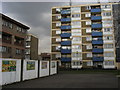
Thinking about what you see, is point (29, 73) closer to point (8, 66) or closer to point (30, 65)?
point (30, 65)

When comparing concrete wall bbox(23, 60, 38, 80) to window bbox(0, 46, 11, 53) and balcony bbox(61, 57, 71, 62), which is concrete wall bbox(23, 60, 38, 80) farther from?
balcony bbox(61, 57, 71, 62)

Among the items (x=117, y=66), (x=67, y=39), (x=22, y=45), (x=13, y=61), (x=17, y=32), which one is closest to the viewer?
(x=13, y=61)

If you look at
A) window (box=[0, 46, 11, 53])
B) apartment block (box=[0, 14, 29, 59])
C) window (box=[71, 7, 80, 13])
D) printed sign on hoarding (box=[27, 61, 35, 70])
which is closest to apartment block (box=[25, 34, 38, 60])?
apartment block (box=[0, 14, 29, 59])

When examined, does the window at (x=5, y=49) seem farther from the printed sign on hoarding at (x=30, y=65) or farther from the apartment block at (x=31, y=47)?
the apartment block at (x=31, y=47)

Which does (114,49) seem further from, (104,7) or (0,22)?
(0,22)

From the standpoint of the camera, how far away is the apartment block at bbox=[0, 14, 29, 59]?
A: 34.5 metres

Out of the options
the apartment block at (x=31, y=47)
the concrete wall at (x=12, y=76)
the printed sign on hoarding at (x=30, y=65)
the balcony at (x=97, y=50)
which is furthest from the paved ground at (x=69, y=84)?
the apartment block at (x=31, y=47)

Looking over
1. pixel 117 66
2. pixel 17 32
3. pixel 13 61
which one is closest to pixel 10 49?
pixel 17 32

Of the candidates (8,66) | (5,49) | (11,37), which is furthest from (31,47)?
(8,66)

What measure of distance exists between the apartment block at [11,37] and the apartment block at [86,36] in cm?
1607

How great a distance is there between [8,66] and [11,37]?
2370 cm

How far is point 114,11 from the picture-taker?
54344 millimetres

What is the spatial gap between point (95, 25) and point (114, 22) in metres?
6.38

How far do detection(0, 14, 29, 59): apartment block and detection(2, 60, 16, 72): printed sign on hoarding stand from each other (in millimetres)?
19340
